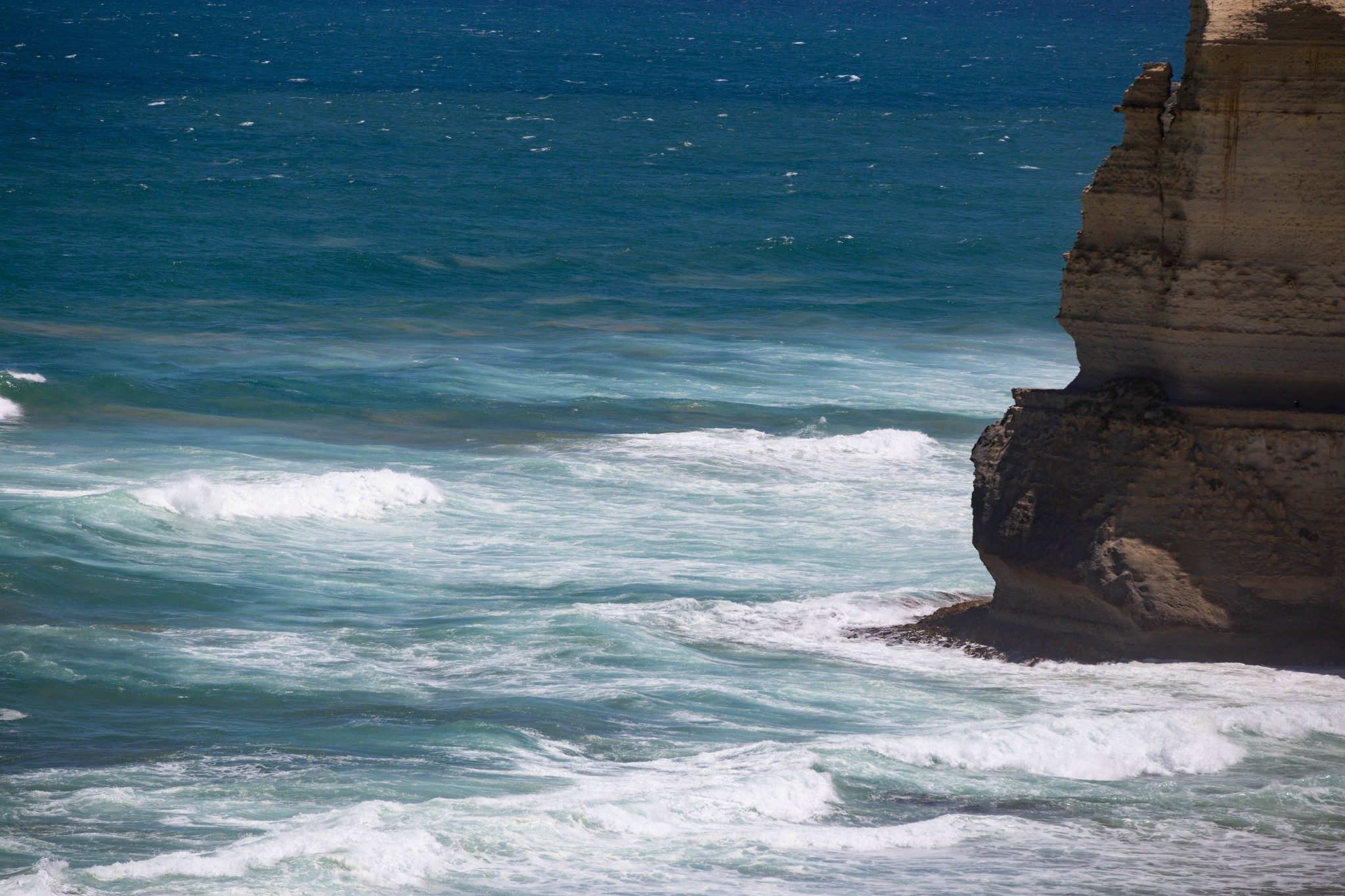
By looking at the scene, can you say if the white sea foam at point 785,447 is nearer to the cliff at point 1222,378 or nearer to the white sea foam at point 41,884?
the cliff at point 1222,378

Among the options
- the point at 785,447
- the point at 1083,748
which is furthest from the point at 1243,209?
the point at 785,447

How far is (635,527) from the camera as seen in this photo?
18500 mm

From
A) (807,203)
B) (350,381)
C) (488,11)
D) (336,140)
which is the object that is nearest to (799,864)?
(350,381)

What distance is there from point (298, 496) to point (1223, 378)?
387 inches

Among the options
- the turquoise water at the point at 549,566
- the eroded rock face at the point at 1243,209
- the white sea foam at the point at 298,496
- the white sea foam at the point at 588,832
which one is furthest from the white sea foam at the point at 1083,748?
the white sea foam at the point at 298,496

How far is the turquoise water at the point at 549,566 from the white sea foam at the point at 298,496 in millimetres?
74

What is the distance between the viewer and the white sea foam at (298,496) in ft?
59.7

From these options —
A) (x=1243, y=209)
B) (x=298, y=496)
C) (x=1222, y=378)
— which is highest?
Result: (x=1243, y=209)

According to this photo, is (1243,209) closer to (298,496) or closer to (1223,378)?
(1223,378)

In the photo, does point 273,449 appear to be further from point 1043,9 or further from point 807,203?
point 1043,9

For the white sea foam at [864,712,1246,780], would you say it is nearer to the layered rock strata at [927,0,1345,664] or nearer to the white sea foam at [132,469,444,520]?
the layered rock strata at [927,0,1345,664]

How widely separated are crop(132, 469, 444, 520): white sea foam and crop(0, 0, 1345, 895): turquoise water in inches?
2.9

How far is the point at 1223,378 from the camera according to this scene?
12461mm

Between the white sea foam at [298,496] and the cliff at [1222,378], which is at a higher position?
the cliff at [1222,378]
